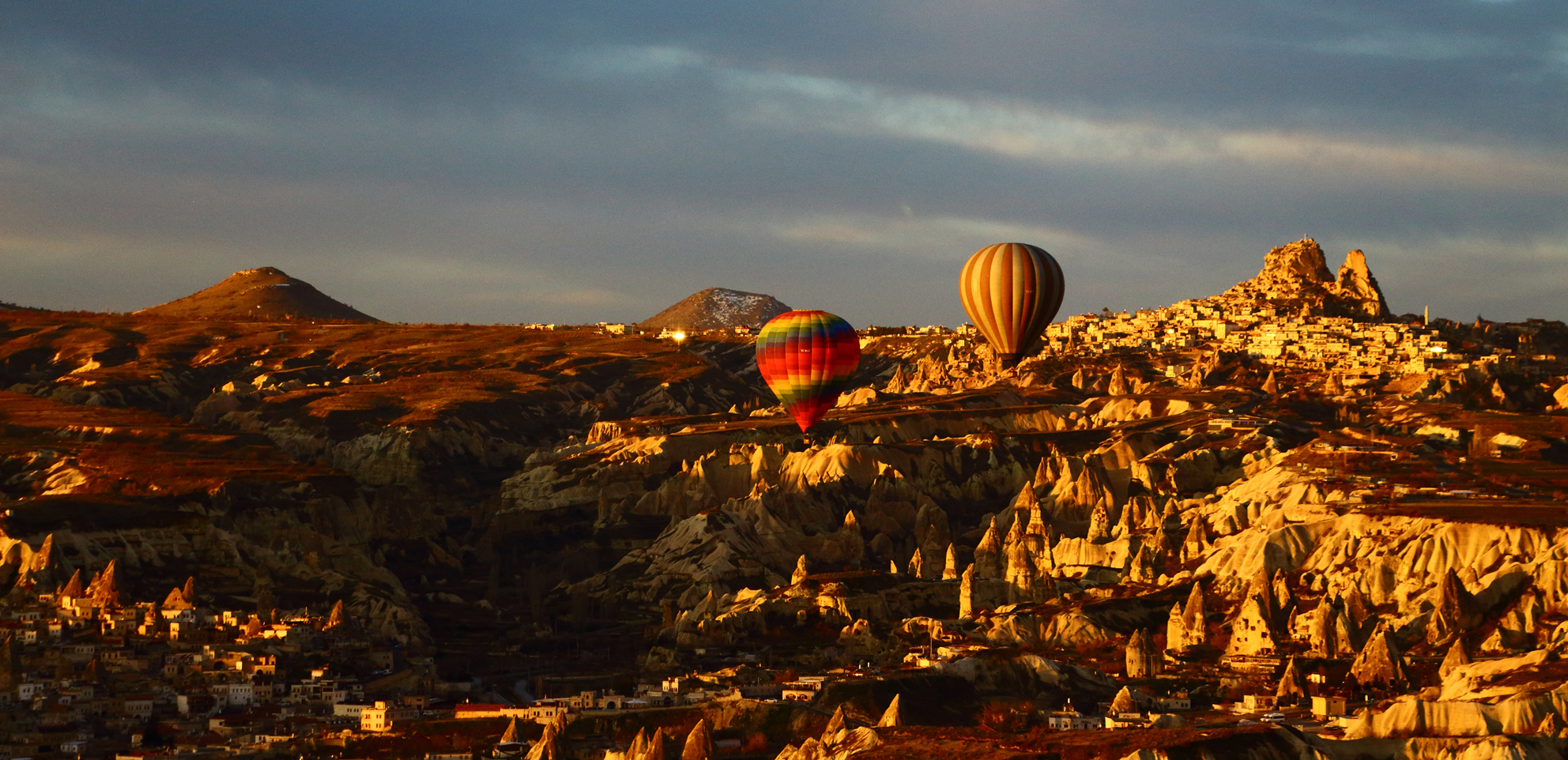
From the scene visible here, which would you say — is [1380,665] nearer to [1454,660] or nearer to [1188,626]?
[1454,660]

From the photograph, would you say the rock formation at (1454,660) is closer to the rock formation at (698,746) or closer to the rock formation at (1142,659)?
the rock formation at (1142,659)

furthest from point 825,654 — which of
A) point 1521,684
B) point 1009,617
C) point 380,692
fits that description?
point 1521,684

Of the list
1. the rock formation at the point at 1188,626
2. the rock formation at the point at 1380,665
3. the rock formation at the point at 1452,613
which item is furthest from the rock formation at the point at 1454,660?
the rock formation at the point at 1188,626

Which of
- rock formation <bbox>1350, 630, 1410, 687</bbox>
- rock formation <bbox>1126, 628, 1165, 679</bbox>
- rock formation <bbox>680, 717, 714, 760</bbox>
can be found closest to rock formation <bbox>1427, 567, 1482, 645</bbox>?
rock formation <bbox>1350, 630, 1410, 687</bbox>

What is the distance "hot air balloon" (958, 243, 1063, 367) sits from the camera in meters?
182

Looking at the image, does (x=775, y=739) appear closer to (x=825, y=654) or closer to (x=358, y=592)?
(x=825, y=654)

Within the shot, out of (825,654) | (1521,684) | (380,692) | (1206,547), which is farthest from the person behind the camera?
(1206,547)

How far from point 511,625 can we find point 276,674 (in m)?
41.8

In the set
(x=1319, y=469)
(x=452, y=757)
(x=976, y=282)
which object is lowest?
(x=452, y=757)

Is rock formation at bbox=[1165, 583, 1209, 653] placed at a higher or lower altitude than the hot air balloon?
lower

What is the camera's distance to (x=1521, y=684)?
11606 cm

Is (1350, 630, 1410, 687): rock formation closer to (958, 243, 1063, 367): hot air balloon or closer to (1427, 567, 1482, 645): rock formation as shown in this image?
(1427, 567, 1482, 645): rock formation

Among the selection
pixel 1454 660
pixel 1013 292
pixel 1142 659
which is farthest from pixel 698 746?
pixel 1013 292

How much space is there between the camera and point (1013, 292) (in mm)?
182000
